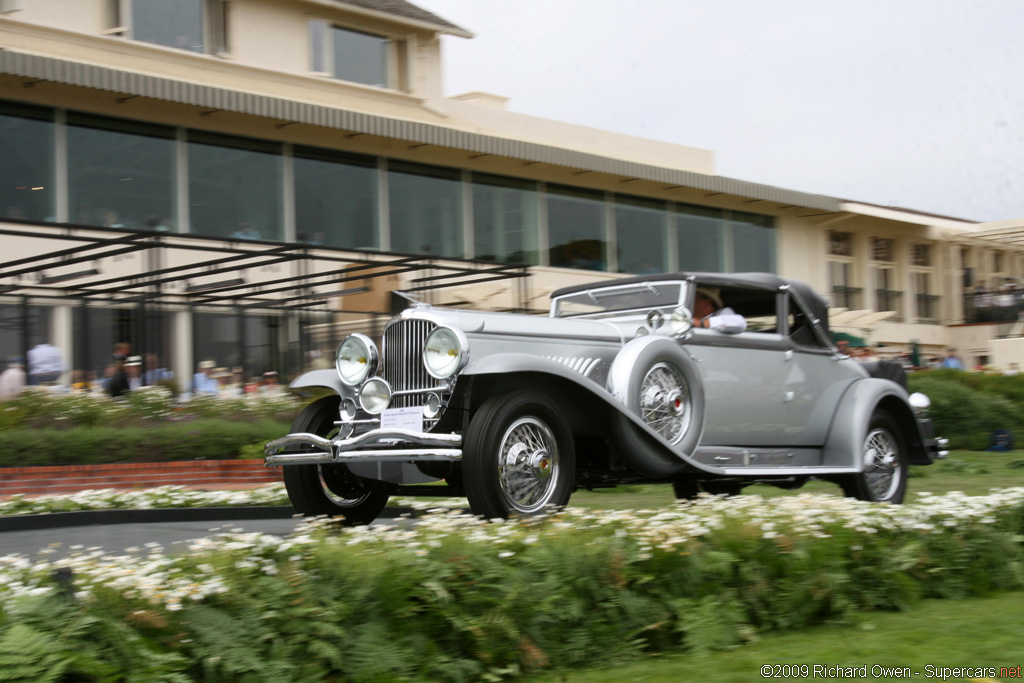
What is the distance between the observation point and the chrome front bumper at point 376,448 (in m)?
5.64

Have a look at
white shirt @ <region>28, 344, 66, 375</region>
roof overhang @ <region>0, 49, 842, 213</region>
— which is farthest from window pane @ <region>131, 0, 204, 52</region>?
white shirt @ <region>28, 344, 66, 375</region>

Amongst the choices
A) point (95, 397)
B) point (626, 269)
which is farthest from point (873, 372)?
point (626, 269)

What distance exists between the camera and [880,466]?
27.2ft

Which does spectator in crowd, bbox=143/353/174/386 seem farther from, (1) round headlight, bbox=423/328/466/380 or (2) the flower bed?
(2) the flower bed

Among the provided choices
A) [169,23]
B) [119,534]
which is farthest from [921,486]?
[169,23]

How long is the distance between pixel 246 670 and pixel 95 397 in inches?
449

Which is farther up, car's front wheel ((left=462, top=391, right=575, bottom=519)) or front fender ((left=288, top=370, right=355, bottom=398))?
front fender ((left=288, top=370, right=355, bottom=398))

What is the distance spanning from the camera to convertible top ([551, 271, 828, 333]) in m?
7.89

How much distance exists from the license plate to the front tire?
0.70 metres

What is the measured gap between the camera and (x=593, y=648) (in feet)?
13.4

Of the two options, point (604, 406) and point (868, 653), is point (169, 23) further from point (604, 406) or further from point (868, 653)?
point (868, 653)

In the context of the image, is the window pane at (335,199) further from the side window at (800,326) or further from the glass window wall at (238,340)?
the side window at (800,326)

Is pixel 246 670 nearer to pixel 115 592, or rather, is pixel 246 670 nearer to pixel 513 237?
pixel 115 592

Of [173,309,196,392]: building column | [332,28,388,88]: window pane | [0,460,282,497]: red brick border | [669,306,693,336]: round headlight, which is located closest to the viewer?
[669,306,693,336]: round headlight
